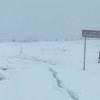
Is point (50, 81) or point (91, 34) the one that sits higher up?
point (91, 34)

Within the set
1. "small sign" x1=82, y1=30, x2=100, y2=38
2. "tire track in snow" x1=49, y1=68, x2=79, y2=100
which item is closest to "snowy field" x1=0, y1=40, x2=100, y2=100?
"tire track in snow" x1=49, y1=68, x2=79, y2=100

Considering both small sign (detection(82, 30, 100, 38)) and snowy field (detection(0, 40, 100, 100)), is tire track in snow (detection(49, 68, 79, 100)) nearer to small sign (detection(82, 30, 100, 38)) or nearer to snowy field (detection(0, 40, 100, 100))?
snowy field (detection(0, 40, 100, 100))

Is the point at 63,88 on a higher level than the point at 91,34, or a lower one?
lower

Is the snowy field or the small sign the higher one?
the small sign

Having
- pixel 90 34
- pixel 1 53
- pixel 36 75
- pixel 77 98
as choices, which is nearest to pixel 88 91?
pixel 77 98

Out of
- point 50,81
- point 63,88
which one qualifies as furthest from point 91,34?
point 63,88

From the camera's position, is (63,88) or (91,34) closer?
(63,88)

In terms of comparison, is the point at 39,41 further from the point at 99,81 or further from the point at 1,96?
the point at 1,96

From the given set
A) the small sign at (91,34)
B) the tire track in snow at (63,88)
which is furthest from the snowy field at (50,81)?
the small sign at (91,34)

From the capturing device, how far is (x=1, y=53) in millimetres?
14938

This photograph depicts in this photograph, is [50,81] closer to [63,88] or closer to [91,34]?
[63,88]

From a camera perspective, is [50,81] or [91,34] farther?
[91,34]

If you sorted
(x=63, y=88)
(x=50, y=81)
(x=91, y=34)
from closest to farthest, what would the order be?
1. (x=63, y=88)
2. (x=50, y=81)
3. (x=91, y=34)

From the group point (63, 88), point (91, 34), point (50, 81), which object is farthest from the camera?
point (91, 34)
